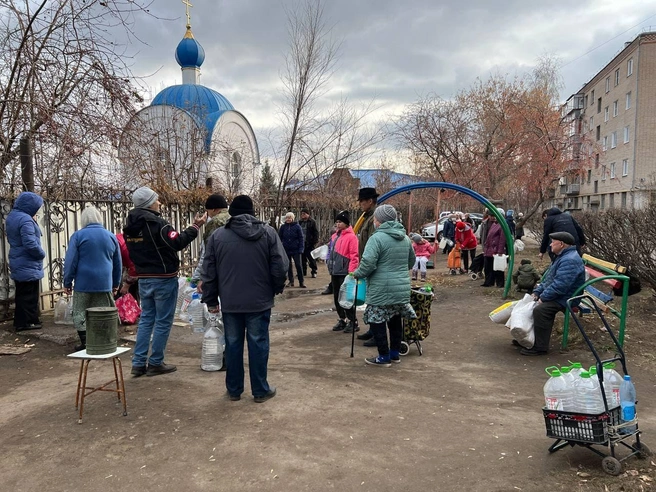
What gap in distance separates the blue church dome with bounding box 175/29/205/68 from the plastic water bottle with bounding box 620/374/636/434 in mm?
23775

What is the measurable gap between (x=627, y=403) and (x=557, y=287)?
251cm

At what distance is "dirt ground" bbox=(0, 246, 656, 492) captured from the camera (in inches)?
120

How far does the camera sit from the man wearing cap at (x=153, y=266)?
Result: 15.4ft

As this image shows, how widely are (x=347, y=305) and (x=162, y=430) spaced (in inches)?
107

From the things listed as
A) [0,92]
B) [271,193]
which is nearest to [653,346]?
[0,92]

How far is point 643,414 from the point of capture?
4.01 metres

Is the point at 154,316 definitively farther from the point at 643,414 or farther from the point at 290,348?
the point at 643,414

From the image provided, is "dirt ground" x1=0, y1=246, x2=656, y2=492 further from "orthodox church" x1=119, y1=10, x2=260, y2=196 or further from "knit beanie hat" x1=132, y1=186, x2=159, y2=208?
"orthodox church" x1=119, y1=10, x2=260, y2=196

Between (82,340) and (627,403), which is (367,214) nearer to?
(82,340)

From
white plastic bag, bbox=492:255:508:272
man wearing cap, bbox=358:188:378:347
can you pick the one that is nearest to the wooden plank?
white plastic bag, bbox=492:255:508:272

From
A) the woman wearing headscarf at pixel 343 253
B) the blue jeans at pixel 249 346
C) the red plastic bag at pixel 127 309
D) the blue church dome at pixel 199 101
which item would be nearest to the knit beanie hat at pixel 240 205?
the blue jeans at pixel 249 346

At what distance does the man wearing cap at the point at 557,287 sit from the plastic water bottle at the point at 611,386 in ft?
7.94

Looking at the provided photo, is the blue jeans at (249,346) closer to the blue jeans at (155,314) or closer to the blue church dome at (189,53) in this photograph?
the blue jeans at (155,314)

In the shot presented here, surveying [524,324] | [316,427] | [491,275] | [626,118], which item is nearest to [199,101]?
[491,275]
